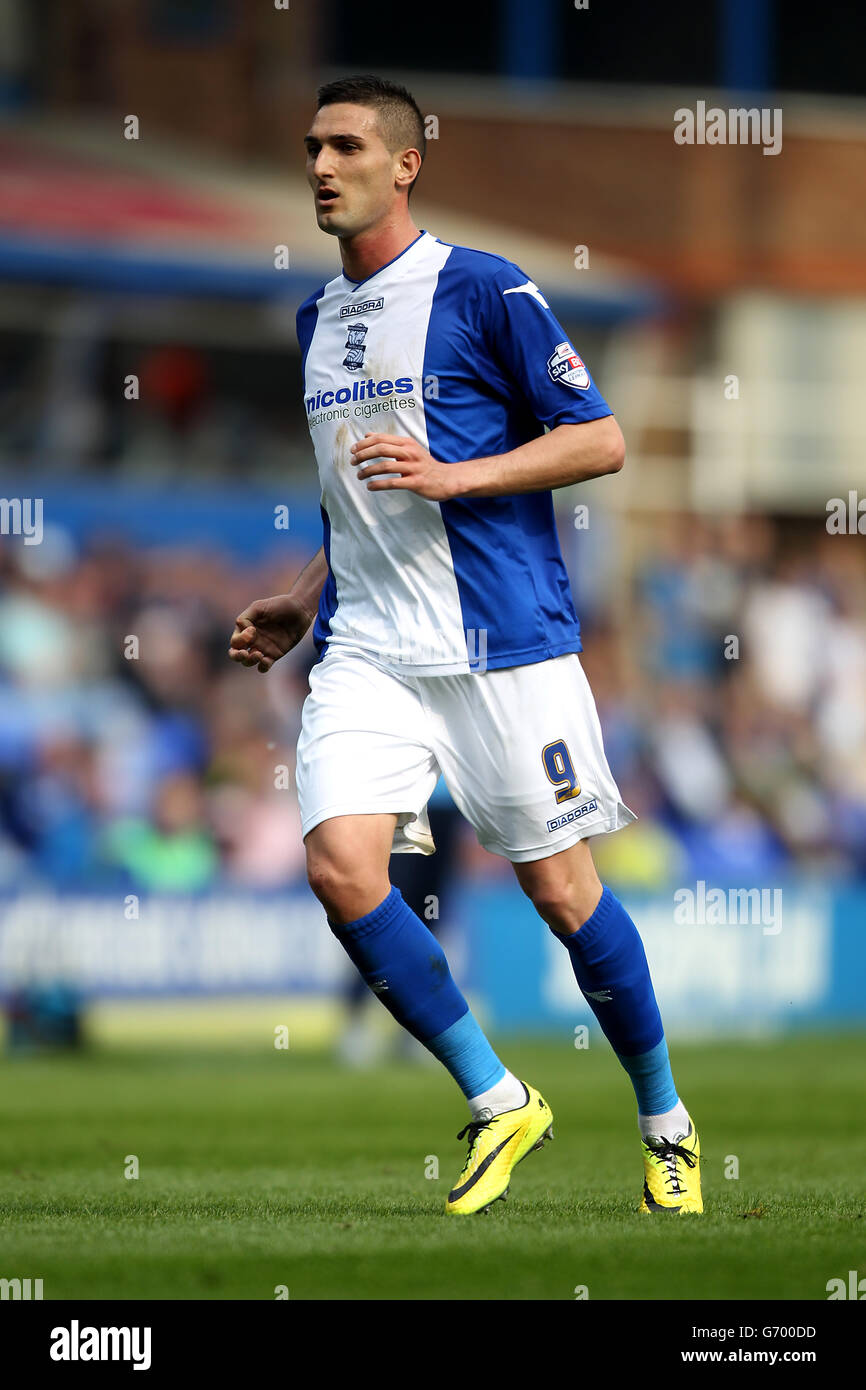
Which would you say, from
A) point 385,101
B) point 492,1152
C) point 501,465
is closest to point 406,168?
point 385,101

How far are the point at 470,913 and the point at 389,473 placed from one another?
861 cm

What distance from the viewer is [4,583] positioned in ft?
47.0

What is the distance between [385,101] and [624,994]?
2278mm

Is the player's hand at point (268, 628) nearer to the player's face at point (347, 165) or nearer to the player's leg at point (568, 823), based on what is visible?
the player's leg at point (568, 823)

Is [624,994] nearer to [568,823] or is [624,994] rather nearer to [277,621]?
[568,823]

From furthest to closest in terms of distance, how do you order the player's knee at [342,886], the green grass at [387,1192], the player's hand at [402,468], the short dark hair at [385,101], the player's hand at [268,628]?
the player's hand at [268,628]
the short dark hair at [385,101]
the player's knee at [342,886]
the player's hand at [402,468]
the green grass at [387,1192]

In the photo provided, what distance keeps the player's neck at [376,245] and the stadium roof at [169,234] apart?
1155 cm

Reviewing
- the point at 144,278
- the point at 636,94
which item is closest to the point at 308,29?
the point at 636,94

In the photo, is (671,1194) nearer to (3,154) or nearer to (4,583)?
(4,583)

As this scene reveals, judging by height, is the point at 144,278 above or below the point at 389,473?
above

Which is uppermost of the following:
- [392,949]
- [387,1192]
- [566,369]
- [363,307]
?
[363,307]

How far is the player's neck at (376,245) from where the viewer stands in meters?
5.40

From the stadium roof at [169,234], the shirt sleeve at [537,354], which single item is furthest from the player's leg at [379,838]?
the stadium roof at [169,234]

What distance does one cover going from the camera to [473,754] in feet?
17.3
